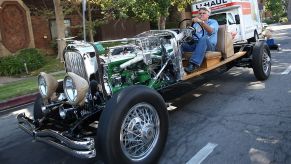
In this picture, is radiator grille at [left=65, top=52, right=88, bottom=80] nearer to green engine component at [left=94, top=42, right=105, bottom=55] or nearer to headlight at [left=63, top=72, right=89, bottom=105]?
green engine component at [left=94, top=42, right=105, bottom=55]

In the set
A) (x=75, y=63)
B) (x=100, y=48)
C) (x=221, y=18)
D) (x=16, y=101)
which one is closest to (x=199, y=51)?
(x=100, y=48)

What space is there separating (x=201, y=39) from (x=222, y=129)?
1774mm

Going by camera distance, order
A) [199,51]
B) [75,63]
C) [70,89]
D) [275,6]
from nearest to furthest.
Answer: [70,89], [75,63], [199,51], [275,6]

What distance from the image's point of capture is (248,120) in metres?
5.31

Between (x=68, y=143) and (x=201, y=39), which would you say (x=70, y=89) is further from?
(x=201, y=39)

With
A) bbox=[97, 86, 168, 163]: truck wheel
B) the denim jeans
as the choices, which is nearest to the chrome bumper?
bbox=[97, 86, 168, 163]: truck wheel

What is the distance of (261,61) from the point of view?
727 cm

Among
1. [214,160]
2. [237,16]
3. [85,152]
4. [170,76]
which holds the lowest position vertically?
[214,160]

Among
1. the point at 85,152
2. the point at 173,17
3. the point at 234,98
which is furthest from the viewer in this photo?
the point at 173,17

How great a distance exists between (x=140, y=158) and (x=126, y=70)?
4.60ft

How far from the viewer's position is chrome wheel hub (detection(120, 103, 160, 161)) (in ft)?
12.7

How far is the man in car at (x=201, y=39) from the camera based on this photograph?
590 centimetres

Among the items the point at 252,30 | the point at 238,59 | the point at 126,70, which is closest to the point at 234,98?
the point at 238,59

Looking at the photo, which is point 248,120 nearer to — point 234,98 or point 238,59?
point 234,98
